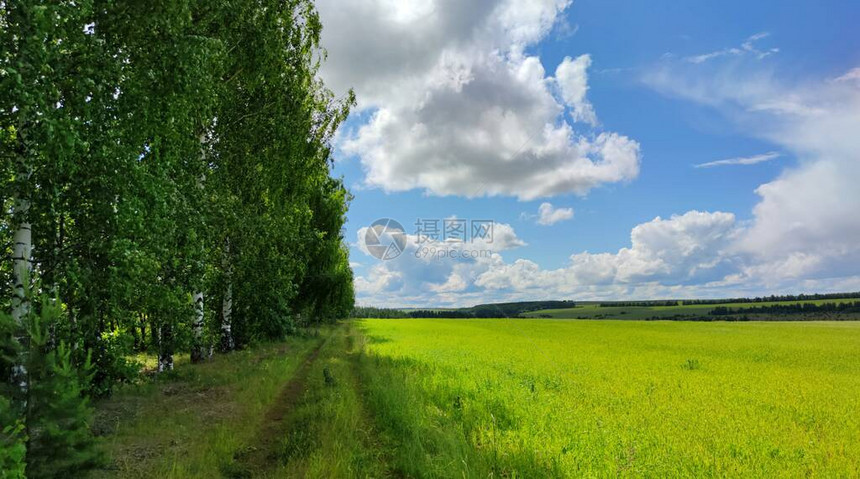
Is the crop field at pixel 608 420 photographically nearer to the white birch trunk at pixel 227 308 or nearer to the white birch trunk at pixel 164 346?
the white birch trunk at pixel 164 346

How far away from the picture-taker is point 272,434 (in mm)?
9008

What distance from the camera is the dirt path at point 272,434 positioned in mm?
7371

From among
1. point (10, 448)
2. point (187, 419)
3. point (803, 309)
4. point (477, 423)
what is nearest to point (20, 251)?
point (187, 419)

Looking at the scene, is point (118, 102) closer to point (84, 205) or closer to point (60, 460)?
point (84, 205)

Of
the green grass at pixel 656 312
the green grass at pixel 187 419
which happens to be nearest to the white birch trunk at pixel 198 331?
the green grass at pixel 187 419

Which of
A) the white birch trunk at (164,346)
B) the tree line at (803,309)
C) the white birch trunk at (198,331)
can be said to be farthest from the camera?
the tree line at (803,309)

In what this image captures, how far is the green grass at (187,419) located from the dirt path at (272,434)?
193 mm

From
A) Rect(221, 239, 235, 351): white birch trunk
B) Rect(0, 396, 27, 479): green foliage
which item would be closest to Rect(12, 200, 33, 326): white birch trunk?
Rect(0, 396, 27, 479): green foliage

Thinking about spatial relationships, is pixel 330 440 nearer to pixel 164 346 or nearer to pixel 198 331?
pixel 164 346

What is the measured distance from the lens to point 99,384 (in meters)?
10.6

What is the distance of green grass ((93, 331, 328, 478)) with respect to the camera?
7.10 m

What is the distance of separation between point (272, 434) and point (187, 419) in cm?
233

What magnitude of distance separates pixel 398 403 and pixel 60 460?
662cm

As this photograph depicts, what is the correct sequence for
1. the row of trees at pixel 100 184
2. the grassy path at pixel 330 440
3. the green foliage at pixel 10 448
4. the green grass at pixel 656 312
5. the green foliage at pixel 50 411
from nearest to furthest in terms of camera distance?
the green foliage at pixel 10 448
the green foliage at pixel 50 411
the row of trees at pixel 100 184
the grassy path at pixel 330 440
the green grass at pixel 656 312
